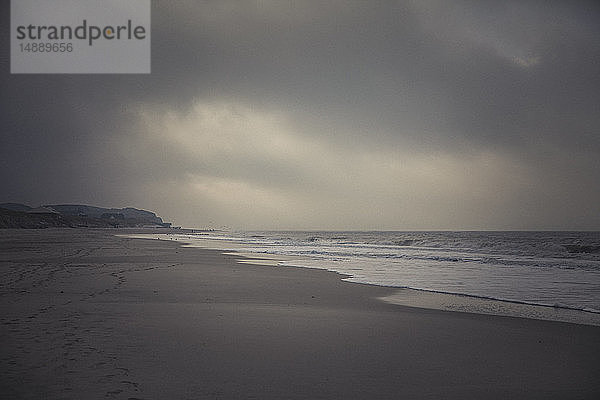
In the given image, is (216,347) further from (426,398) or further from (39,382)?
(426,398)

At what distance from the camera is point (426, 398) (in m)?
4.04

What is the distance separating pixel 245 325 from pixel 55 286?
6.79m

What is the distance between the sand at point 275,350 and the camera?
4.17m

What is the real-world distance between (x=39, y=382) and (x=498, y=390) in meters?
4.49

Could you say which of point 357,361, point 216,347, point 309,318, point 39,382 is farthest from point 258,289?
point 39,382

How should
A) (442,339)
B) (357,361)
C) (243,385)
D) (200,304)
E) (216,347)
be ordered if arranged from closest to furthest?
(243,385) → (357,361) → (216,347) → (442,339) → (200,304)

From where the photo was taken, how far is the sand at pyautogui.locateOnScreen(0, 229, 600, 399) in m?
4.17

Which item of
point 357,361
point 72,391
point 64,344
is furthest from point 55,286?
point 357,361

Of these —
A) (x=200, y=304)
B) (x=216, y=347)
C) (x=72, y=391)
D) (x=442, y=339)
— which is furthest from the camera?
(x=200, y=304)

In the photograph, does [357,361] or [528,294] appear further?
[528,294]

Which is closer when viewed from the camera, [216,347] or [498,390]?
[498,390]

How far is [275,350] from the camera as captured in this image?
5.60m

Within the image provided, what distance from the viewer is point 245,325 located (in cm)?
711

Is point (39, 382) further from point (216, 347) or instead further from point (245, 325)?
point (245, 325)
